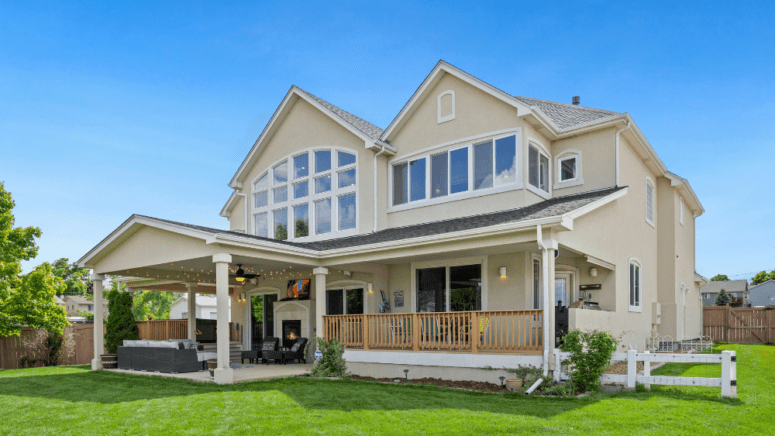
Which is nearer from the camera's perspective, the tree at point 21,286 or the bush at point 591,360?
the bush at point 591,360

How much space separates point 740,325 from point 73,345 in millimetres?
26300

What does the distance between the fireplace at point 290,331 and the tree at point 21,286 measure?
8.01m

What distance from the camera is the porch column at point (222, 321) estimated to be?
36.1ft

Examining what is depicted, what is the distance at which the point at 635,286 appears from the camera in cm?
1448

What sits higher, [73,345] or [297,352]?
[297,352]

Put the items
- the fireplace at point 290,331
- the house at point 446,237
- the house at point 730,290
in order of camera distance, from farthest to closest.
Result: the house at point 730,290 < the fireplace at point 290,331 < the house at point 446,237

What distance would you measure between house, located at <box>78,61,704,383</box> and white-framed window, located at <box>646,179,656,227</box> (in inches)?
5.0

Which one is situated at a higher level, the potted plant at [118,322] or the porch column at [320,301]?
the porch column at [320,301]

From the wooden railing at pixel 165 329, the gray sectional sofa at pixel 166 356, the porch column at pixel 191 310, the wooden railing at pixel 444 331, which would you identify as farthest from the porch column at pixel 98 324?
the wooden railing at pixel 444 331

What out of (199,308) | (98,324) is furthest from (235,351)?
(199,308)

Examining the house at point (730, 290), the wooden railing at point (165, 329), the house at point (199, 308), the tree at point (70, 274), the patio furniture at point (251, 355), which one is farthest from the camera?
the tree at point (70, 274)

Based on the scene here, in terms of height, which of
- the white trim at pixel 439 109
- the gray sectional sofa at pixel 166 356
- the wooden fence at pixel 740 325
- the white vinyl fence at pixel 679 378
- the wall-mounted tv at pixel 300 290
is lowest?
the wooden fence at pixel 740 325

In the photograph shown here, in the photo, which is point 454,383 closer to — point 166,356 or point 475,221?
point 475,221

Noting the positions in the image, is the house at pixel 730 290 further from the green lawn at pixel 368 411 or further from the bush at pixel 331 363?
the bush at pixel 331 363
